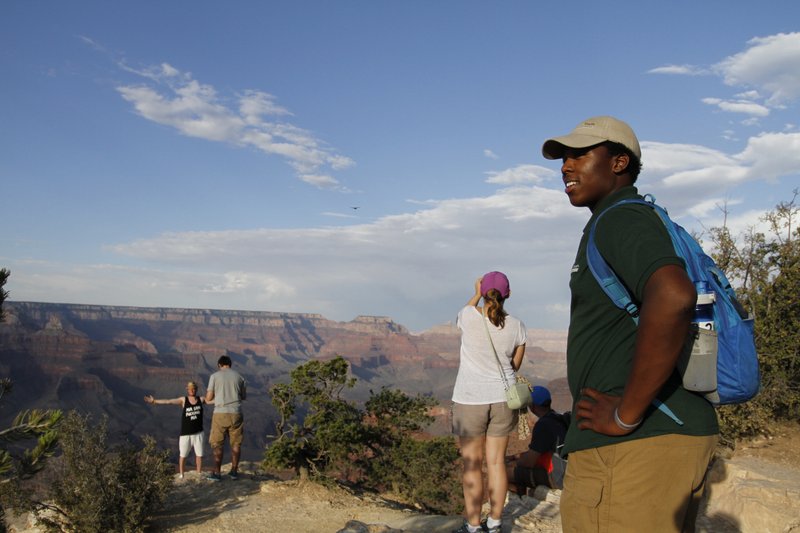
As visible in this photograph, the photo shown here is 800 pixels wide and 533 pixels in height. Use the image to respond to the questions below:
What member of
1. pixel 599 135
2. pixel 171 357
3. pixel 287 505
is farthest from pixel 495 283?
pixel 171 357

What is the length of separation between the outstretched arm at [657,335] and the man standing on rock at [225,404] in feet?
26.5

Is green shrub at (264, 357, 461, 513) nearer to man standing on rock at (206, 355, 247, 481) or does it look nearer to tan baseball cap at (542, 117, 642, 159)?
man standing on rock at (206, 355, 247, 481)

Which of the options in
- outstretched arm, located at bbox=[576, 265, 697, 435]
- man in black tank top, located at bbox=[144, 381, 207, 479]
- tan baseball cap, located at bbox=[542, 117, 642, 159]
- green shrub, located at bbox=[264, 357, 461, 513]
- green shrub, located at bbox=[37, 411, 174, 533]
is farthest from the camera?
man in black tank top, located at bbox=[144, 381, 207, 479]

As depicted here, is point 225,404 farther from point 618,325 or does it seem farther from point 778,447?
point 618,325

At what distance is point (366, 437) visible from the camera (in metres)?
11.8

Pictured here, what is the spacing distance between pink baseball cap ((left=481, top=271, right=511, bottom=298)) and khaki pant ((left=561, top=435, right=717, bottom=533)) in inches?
99.2

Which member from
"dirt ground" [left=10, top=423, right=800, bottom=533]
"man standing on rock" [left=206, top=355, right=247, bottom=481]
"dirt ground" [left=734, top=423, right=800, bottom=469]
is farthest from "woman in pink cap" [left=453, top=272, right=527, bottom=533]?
"man standing on rock" [left=206, top=355, right=247, bottom=481]

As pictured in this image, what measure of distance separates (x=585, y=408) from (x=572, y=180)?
786mm

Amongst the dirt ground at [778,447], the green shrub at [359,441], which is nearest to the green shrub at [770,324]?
the dirt ground at [778,447]

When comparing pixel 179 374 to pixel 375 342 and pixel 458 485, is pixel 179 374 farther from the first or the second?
pixel 458 485

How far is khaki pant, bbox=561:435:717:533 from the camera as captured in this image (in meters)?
1.68

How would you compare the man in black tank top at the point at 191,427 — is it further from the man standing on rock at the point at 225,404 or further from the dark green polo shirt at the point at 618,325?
the dark green polo shirt at the point at 618,325

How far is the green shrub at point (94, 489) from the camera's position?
704 centimetres

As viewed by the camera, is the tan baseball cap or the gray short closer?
the tan baseball cap
